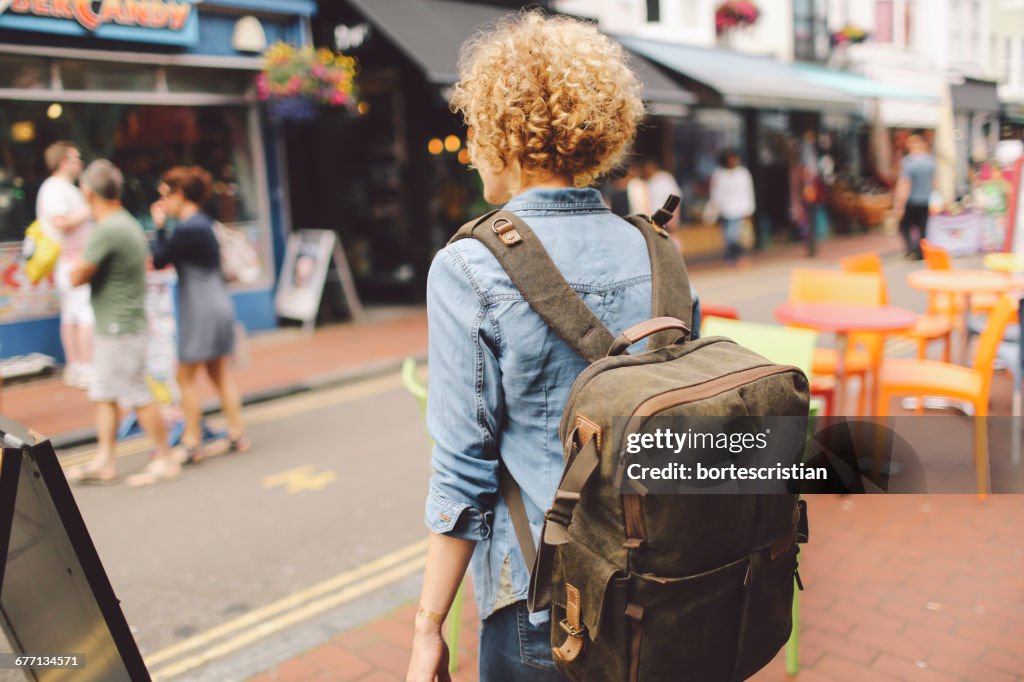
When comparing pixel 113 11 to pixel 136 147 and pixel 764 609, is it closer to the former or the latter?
pixel 136 147

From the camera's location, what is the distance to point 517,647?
156 cm

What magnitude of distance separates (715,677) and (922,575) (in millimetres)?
2835

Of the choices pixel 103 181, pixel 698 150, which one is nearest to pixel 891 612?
pixel 103 181

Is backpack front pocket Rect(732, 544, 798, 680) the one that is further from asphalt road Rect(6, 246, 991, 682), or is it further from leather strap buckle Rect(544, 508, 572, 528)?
asphalt road Rect(6, 246, 991, 682)

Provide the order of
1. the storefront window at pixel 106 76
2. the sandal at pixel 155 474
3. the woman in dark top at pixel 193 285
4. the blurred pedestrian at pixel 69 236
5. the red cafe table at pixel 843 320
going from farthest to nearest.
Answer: the storefront window at pixel 106 76
the blurred pedestrian at pixel 69 236
the woman in dark top at pixel 193 285
the sandal at pixel 155 474
the red cafe table at pixel 843 320

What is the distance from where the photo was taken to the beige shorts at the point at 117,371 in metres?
5.24

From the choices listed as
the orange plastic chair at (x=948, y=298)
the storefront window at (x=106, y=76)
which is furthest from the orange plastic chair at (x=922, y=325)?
the storefront window at (x=106, y=76)

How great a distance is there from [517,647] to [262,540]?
3268mm

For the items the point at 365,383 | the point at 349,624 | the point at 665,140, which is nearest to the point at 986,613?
the point at 349,624

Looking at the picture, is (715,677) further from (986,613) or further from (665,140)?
(665,140)

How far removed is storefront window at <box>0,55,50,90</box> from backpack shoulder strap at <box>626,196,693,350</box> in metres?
8.54

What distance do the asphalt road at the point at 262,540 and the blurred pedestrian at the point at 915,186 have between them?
10.1 metres

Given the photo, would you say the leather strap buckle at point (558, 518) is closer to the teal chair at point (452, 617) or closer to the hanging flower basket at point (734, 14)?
the teal chair at point (452, 617)

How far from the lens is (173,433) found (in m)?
6.18
